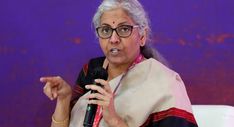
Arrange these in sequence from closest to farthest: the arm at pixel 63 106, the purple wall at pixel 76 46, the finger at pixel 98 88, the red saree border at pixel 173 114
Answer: the finger at pixel 98 88
the red saree border at pixel 173 114
the arm at pixel 63 106
the purple wall at pixel 76 46

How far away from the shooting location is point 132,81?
1.56m

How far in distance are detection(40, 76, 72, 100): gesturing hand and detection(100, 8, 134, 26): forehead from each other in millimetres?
301

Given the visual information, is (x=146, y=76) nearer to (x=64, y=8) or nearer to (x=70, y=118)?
(x=70, y=118)

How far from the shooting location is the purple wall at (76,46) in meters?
1.97

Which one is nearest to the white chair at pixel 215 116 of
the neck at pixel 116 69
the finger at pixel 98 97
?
the neck at pixel 116 69

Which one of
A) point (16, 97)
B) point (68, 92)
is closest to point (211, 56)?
point (68, 92)

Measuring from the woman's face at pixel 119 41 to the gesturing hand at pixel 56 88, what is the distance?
24 centimetres

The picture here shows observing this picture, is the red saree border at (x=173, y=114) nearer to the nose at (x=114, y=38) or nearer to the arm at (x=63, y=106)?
the nose at (x=114, y=38)

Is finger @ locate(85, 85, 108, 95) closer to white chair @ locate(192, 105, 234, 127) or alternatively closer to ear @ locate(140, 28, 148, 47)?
ear @ locate(140, 28, 148, 47)

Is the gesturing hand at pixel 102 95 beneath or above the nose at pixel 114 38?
beneath

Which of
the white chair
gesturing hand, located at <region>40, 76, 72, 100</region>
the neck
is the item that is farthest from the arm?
the white chair

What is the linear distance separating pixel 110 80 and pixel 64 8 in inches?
25.3

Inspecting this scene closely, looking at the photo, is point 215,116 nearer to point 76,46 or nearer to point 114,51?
point 114,51

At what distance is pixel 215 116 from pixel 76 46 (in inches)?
31.8
